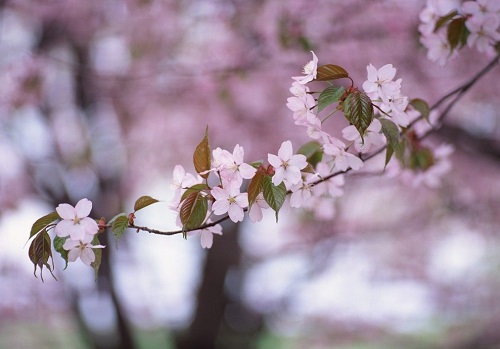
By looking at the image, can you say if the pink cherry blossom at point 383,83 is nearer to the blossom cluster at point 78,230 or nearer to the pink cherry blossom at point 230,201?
the pink cherry blossom at point 230,201

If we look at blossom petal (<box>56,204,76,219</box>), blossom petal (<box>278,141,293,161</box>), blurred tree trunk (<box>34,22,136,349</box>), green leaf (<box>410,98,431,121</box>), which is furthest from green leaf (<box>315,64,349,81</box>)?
blurred tree trunk (<box>34,22,136,349</box>)

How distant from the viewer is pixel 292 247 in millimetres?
5125

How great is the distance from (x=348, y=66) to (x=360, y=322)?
3.96 m

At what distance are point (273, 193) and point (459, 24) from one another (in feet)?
2.40

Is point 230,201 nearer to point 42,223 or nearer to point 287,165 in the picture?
point 287,165

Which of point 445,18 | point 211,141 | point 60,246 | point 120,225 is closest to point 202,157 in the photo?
point 120,225

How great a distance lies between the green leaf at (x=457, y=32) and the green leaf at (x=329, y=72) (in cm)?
54

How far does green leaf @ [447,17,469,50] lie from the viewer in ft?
4.37

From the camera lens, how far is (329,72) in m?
0.95

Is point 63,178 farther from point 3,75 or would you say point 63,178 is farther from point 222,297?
point 222,297

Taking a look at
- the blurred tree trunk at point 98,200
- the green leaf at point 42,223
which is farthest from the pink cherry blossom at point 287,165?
the blurred tree trunk at point 98,200

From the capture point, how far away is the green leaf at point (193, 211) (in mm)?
922

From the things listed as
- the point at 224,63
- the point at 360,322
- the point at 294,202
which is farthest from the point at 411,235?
the point at 294,202

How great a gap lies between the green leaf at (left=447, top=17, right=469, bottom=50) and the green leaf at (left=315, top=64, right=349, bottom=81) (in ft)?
1.76
